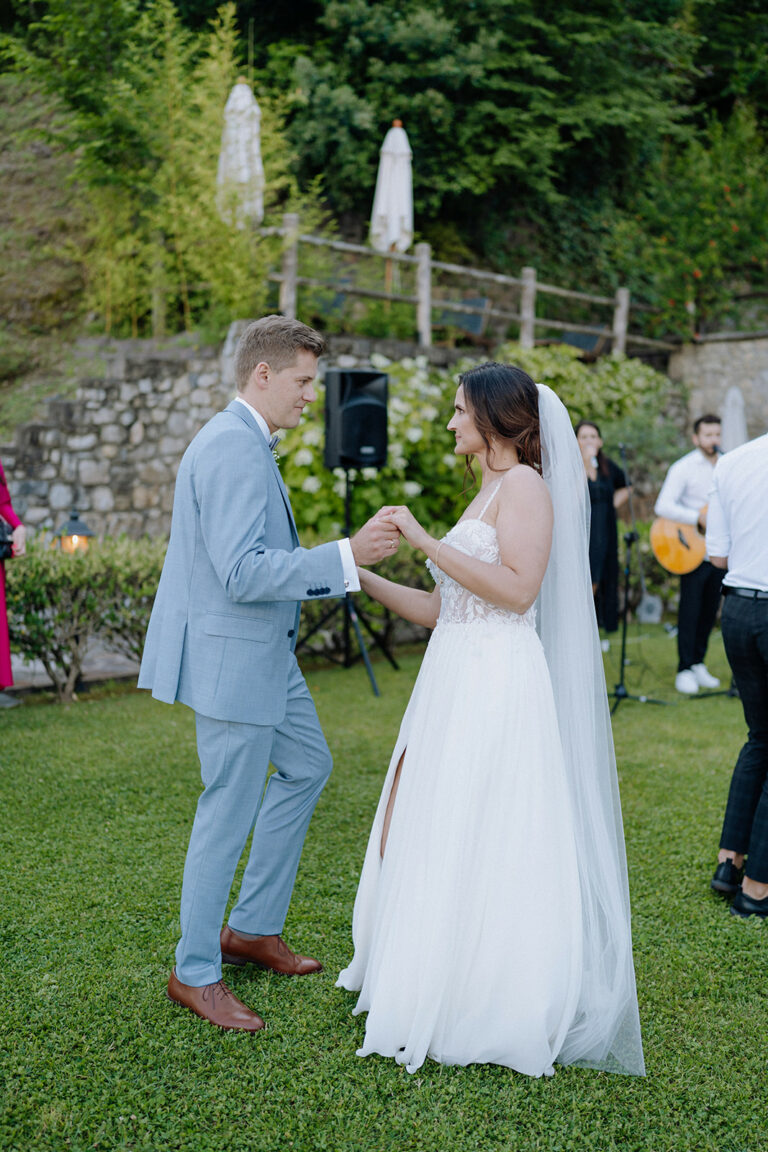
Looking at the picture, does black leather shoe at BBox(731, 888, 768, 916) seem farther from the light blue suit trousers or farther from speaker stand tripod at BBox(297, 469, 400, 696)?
speaker stand tripod at BBox(297, 469, 400, 696)

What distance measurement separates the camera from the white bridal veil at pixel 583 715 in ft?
9.20

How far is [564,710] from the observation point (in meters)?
2.95

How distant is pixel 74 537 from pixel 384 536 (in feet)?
16.2

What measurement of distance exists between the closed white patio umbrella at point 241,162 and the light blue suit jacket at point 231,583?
28.7 feet

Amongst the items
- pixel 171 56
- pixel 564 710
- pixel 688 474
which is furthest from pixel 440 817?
pixel 171 56

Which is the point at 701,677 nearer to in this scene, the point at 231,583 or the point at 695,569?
the point at 695,569

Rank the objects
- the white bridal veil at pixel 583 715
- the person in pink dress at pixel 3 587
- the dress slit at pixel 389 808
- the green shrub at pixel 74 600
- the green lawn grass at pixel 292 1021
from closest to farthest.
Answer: the green lawn grass at pixel 292 1021 < the white bridal veil at pixel 583 715 < the dress slit at pixel 389 808 < the person in pink dress at pixel 3 587 < the green shrub at pixel 74 600

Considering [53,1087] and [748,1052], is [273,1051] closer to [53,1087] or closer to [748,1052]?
[53,1087]

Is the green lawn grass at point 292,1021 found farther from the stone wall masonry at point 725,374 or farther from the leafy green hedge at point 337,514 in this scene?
the stone wall masonry at point 725,374

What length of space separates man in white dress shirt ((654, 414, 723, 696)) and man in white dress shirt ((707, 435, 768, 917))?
3233 mm

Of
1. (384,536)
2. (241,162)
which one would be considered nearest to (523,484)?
(384,536)

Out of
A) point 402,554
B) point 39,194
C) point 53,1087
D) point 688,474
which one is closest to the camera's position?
point 53,1087

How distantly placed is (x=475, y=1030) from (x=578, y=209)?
1833 centimetres

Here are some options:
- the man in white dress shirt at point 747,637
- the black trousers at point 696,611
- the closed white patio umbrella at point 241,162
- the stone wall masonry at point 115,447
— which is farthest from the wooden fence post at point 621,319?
the man in white dress shirt at point 747,637
